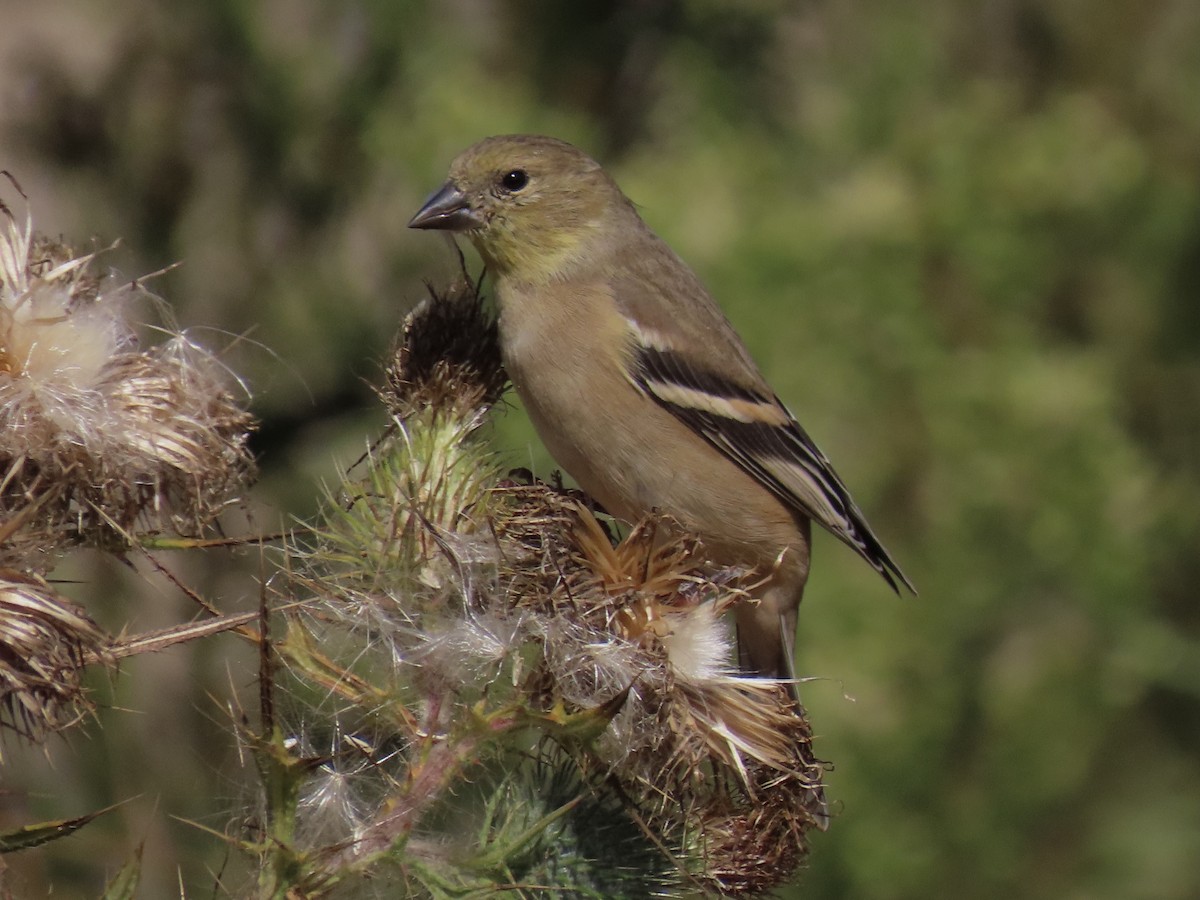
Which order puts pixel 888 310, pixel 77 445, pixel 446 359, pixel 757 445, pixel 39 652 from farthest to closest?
1. pixel 888 310
2. pixel 757 445
3. pixel 446 359
4. pixel 77 445
5. pixel 39 652

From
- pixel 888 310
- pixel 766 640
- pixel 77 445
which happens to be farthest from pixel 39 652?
pixel 888 310

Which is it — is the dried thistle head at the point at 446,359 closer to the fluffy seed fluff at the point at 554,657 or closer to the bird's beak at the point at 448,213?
the fluffy seed fluff at the point at 554,657

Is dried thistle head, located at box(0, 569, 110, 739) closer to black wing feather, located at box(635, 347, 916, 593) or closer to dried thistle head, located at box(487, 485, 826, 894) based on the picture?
dried thistle head, located at box(487, 485, 826, 894)

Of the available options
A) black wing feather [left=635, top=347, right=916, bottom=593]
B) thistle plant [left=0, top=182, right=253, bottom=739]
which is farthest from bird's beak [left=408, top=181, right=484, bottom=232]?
thistle plant [left=0, top=182, right=253, bottom=739]

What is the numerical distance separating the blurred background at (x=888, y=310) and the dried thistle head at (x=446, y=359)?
1.88 m

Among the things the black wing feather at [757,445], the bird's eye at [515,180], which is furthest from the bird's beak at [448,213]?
the black wing feather at [757,445]

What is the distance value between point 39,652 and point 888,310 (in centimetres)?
439

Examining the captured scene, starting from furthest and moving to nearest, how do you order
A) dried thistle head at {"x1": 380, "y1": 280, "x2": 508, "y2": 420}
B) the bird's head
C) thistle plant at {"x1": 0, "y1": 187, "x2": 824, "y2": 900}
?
the bird's head → dried thistle head at {"x1": 380, "y1": 280, "x2": 508, "y2": 420} → thistle plant at {"x1": 0, "y1": 187, "x2": 824, "y2": 900}

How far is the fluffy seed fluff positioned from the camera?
7.75 feet

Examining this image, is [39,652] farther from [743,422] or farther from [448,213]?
[743,422]

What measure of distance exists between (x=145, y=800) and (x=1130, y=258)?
192 inches

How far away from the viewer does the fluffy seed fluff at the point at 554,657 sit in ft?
7.75

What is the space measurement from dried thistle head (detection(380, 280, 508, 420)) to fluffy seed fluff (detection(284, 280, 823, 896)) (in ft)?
0.62

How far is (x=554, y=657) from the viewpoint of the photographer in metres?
2.41
